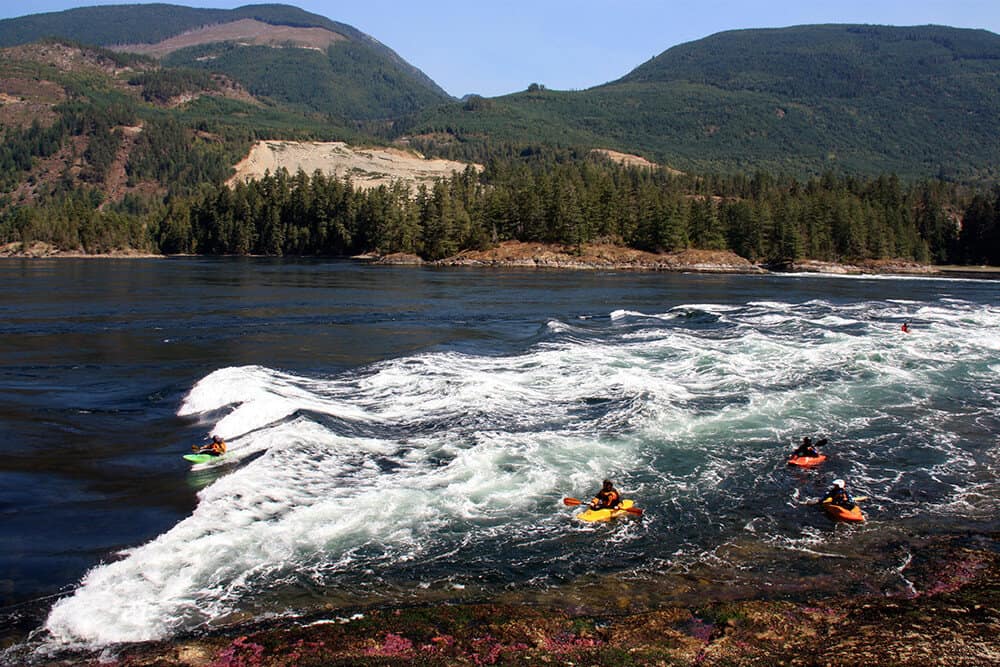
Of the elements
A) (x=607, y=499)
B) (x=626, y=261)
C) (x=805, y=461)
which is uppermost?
(x=626, y=261)

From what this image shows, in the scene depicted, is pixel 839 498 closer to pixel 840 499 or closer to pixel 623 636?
pixel 840 499

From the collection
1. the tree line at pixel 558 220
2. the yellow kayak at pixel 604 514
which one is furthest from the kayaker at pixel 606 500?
the tree line at pixel 558 220

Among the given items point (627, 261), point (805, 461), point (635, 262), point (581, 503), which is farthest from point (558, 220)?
point (581, 503)

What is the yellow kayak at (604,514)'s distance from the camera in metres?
17.0

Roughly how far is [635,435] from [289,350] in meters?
22.7

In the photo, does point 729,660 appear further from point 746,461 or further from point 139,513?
point 139,513

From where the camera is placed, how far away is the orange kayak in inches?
672

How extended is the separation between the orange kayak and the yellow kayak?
477 centimetres

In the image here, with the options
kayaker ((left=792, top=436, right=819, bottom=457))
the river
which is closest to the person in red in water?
kayaker ((left=792, top=436, right=819, bottom=457))

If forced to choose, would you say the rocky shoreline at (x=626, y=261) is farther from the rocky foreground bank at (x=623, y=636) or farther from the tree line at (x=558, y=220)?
the rocky foreground bank at (x=623, y=636)

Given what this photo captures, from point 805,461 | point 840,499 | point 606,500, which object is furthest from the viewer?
point 805,461

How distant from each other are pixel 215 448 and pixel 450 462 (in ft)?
22.3

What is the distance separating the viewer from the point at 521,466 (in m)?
21.0

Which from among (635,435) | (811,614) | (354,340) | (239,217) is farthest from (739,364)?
(239,217)
